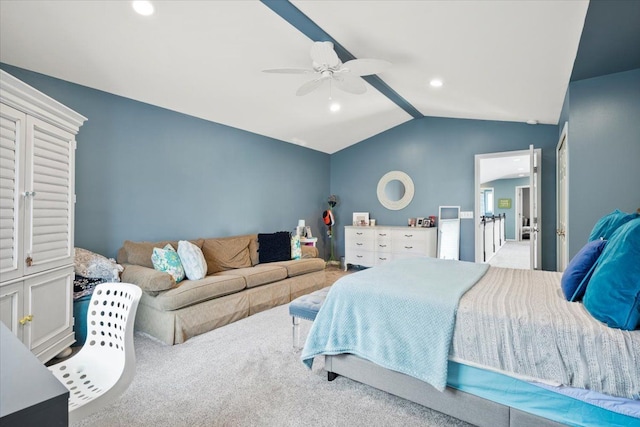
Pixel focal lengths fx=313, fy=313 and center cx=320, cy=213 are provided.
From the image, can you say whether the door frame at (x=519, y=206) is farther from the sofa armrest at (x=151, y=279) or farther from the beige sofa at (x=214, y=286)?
the sofa armrest at (x=151, y=279)

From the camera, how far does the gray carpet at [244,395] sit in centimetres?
178

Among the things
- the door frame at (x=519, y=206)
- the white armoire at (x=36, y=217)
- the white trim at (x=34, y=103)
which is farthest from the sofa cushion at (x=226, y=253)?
the door frame at (x=519, y=206)

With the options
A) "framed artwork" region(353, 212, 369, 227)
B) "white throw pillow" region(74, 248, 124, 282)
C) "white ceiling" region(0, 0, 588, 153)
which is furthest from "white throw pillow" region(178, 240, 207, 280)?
"framed artwork" region(353, 212, 369, 227)

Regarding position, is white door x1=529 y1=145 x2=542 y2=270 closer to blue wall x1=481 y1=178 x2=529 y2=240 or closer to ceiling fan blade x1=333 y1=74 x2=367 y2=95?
ceiling fan blade x1=333 y1=74 x2=367 y2=95

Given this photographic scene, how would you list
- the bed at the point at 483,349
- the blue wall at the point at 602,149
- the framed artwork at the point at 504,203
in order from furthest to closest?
the framed artwork at the point at 504,203 → the blue wall at the point at 602,149 → the bed at the point at 483,349

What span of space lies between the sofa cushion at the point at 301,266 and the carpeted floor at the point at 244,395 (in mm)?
1437

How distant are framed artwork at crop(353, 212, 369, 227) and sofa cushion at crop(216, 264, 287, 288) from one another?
262 centimetres

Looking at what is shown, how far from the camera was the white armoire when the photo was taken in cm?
193

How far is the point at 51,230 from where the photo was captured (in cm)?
229

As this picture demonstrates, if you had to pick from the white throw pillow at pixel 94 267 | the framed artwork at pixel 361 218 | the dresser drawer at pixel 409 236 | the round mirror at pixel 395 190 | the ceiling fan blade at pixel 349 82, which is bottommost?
the white throw pillow at pixel 94 267

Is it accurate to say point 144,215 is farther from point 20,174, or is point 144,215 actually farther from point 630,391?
point 630,391

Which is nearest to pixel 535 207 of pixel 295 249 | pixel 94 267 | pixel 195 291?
pixel 295 249

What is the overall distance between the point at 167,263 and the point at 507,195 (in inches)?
505

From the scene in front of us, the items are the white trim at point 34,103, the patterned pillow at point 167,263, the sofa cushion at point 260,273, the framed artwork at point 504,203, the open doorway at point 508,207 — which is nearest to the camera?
the white trim at point 34,103
